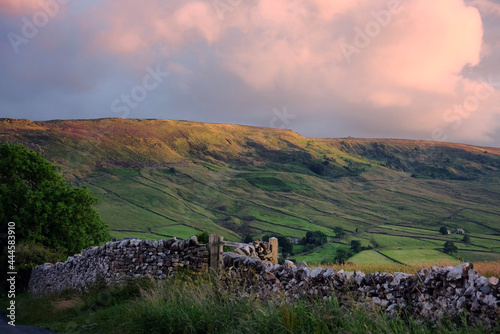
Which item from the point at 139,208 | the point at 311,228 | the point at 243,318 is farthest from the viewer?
the point at 139,208

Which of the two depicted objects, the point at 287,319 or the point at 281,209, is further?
the point at 281,209

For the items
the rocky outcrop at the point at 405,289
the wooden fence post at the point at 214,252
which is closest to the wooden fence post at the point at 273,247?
the wooden fence post at the point at 214,252

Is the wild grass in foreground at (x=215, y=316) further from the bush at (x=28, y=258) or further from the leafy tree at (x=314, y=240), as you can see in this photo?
the leafy tree at (x=314, y=240)

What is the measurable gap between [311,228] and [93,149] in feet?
428

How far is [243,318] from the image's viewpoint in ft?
24.6

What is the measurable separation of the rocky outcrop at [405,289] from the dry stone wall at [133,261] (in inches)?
151

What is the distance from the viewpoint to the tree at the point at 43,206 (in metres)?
28.2

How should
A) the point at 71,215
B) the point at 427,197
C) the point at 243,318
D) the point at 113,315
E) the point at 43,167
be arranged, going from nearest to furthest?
the point at 243,318
the point at 113,315
the point at 71,215
the point at 43,167
the point at 427,197

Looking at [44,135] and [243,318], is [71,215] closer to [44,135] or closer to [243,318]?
[243,318]

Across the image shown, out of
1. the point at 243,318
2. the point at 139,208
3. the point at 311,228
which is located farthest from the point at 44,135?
the point at 243,318

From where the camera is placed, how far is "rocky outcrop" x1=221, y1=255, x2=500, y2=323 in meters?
5.54

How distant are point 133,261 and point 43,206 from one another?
18686mm

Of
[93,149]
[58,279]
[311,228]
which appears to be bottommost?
Result: [311,228]

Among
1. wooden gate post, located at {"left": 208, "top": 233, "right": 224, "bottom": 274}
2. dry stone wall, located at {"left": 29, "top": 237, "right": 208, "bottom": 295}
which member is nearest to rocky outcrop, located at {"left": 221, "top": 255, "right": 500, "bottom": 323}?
wooden gate post, located at {"left": 208, "top": 233, "right": 224, "bottom": 274}
